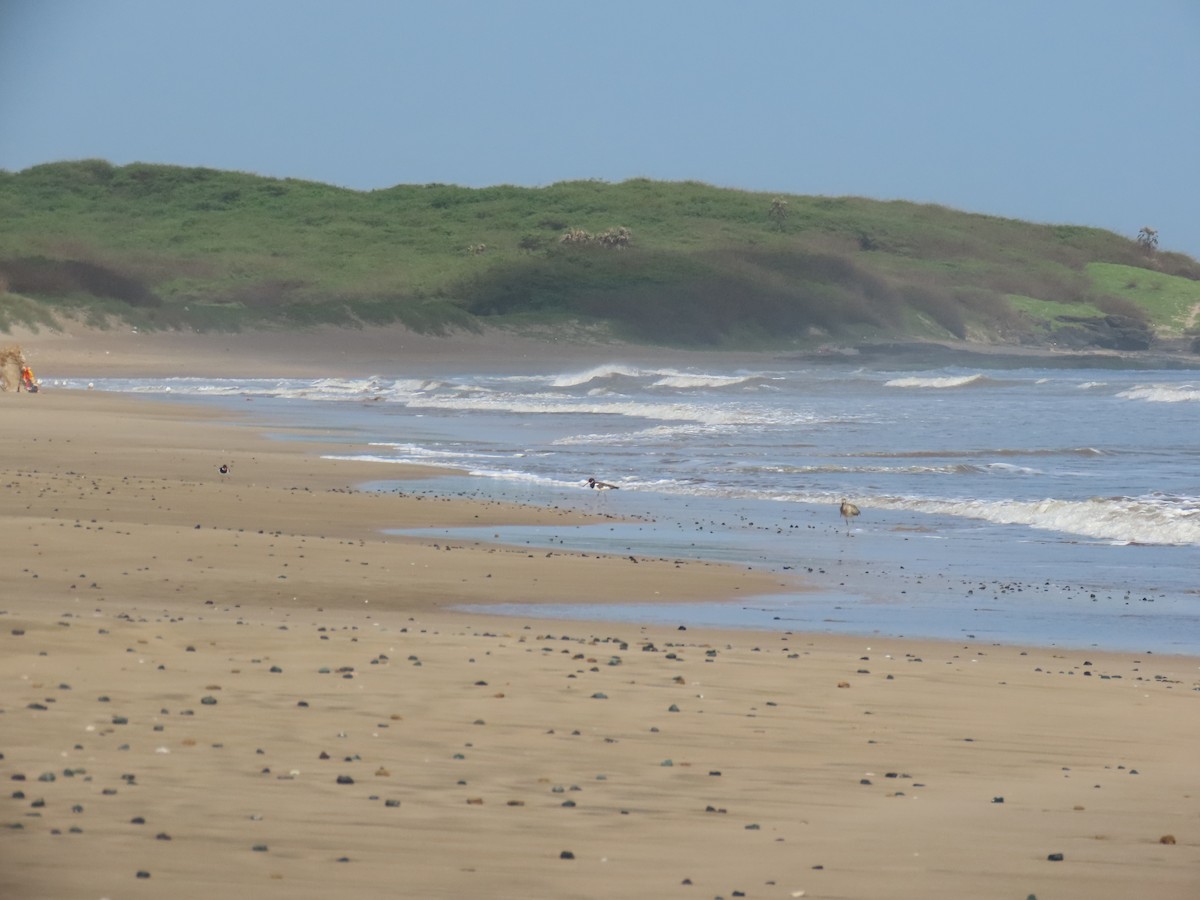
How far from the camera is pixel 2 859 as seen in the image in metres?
4.20

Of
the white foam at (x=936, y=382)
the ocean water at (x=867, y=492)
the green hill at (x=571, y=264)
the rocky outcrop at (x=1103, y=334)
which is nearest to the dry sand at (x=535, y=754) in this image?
the ocean water at (x=867, y=492)

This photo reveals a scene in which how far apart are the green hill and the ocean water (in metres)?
45.3

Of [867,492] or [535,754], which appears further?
[867,492]

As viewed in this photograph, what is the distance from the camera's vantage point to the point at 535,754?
5797 mm

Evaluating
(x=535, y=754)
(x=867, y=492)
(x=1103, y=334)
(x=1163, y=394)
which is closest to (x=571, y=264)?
(x=1103, y=334)

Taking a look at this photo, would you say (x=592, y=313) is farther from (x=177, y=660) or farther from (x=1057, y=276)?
(x=177, y=660)

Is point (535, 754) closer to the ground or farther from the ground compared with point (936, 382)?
closer to the ground

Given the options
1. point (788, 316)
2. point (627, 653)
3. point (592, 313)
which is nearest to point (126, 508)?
point (627, 653)

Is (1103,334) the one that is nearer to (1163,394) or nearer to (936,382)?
(936,382)

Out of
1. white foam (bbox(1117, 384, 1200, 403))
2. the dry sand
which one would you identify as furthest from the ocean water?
white foam (bbox(1117, 384, 1200, 403))

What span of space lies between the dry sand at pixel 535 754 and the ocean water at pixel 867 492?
5.02 feet

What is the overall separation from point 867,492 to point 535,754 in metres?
13.3

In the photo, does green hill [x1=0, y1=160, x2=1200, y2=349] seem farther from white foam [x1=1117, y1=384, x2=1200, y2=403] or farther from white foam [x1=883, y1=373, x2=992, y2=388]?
white foam [x1=1117, y1=384, x2=1200, y2=403]

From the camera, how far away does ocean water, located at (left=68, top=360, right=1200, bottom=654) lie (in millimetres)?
10688
